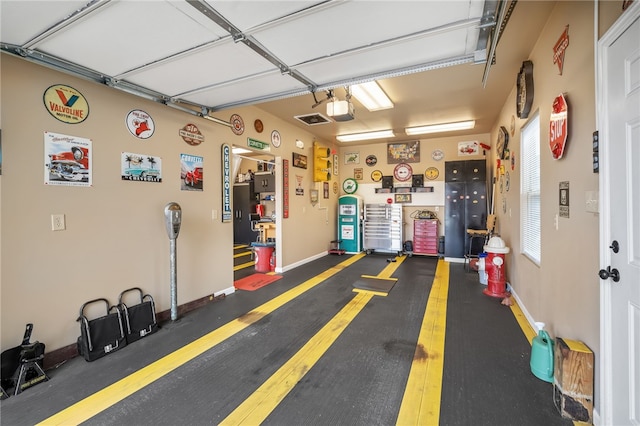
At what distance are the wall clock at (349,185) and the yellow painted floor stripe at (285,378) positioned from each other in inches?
202

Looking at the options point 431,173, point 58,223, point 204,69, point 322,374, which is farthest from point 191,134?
point 431,173

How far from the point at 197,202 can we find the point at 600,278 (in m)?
4.02

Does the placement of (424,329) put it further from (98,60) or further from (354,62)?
(98,60)

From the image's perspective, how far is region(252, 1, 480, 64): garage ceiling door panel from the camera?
1.71 metres

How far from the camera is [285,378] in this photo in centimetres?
220

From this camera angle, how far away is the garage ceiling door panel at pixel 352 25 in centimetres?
171

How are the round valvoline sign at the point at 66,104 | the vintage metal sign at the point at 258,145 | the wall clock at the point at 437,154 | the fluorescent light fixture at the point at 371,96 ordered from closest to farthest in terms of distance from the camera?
the round valvoline sign at the point at 66,104, the fluorescent light fixture at the point at 371,96, the vintage metal sign at the point at 258,145, the wall clock at the point at 437,154

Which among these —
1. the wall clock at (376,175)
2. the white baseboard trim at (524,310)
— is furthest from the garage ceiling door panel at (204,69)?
the wall clock at (376,175)

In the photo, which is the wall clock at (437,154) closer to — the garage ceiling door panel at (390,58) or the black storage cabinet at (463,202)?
the black storage cabinet at (463,202)

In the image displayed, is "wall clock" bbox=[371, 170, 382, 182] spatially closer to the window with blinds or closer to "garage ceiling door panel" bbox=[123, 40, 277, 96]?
the window with blinds

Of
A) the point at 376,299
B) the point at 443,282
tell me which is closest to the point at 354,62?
the point at 376,299

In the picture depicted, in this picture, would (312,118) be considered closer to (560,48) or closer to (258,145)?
(258,145)

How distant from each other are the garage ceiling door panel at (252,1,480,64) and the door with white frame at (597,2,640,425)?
0.84 metres

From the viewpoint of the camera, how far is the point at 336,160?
8.09 m
